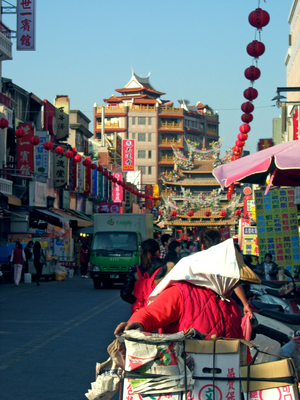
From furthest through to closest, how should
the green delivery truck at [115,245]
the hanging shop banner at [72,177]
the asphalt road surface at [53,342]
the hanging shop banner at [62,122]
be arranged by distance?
1. the hanging shop banner at [72,177]
2. the hanging shop banner at [62,122]
3. the green delivery truck at [115,245]
4. the asphalt road surface at [53,342]

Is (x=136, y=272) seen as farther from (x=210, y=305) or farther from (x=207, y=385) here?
(x=207, y=385)

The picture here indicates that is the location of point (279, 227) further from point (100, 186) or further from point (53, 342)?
point (100, 186)

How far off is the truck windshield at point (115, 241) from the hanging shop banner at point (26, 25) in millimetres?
10912

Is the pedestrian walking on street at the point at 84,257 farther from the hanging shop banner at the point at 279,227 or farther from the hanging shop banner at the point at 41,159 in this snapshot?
the hanging shop banner at the point at 279,227

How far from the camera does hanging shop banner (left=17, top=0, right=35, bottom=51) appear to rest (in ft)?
94.3

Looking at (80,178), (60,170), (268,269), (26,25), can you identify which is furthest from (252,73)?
(80,178)

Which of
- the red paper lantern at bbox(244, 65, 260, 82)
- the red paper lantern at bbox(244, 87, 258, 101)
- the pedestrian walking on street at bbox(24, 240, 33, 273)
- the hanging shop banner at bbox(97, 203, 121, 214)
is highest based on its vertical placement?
the red paper lantern at bbox(244, 65, 260, 82)

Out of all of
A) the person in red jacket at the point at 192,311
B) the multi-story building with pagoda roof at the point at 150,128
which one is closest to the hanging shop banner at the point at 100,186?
Answer: the multi-story building with pagoda roof at the point at 150,128

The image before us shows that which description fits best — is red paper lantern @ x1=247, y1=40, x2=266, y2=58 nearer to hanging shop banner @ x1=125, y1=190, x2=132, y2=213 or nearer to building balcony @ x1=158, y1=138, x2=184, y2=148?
hanging shop banner @ x1=125, y1=190, x2=132, y2=213

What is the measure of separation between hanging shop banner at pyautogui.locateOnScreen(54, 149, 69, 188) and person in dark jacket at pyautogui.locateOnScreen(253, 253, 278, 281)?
1011 inches

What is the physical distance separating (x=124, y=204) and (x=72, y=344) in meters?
53.8

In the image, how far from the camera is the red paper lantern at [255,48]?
1577 cm

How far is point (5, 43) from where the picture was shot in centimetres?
3125

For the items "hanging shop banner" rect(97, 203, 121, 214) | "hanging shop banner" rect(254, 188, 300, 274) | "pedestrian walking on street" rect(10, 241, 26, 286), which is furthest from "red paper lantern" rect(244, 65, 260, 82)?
"hanging shop banner" rect(97, 203, 121, 214)
